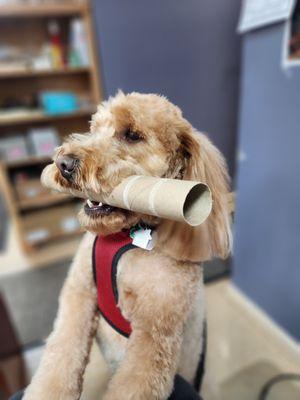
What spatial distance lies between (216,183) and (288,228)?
2.78 feet

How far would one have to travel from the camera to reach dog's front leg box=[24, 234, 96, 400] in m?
0.40

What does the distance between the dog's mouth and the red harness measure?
2.2 inches

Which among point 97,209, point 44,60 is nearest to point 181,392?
point 97,209

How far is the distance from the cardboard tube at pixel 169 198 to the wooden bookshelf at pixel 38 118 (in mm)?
1505

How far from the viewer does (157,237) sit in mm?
410

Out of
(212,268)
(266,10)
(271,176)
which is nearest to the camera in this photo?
(212,268)

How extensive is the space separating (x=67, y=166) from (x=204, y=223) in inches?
7.2

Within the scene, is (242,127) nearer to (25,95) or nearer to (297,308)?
(297,308)

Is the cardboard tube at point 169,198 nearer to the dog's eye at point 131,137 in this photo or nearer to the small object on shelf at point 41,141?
the dog's eye at point 131,137

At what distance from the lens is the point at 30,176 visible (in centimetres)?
204

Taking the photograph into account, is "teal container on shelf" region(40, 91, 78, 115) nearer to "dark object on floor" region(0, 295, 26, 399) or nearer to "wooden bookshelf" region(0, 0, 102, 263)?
"wooden bookshelf" region(0, 0, 102, 263)

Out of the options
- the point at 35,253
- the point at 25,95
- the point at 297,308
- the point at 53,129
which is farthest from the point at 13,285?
the point at 297,308

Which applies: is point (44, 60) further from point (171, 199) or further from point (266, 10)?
point (171, 199)

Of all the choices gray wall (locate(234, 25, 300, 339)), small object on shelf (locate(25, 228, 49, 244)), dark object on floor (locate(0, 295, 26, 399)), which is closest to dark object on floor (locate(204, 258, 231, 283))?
gray wall (locate(234, 25, 300, 339))
